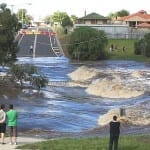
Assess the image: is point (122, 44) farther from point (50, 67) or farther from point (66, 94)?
point (66, 94)

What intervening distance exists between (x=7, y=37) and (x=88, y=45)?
43728 mm

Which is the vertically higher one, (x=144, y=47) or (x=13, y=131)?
(x=13, y=131)

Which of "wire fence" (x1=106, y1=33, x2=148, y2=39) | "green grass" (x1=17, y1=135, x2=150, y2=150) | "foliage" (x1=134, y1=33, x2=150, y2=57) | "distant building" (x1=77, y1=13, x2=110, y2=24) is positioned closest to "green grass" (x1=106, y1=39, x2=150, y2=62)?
"foliage" (x1=134, y1=33, x2=150, y2=57)

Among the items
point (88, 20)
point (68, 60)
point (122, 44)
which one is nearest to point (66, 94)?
point (68, 60)

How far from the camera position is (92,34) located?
98625mm

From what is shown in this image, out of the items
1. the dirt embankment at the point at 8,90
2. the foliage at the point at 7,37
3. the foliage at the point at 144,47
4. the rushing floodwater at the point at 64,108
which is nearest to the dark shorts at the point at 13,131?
the rushing floodwater at the point at 64,108

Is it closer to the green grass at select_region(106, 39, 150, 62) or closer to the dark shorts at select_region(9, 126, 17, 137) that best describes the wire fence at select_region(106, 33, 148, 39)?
the green grass at select_region(106, 39, 150, 62)

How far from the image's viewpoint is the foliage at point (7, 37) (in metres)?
54.0

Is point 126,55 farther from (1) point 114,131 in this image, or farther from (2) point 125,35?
(1) point 114,131

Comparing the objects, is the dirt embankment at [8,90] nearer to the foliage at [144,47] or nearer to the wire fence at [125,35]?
the foliage at [144,47]

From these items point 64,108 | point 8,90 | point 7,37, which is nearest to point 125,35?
point 7,37

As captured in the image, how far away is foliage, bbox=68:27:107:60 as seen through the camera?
A: 96188 millimetres

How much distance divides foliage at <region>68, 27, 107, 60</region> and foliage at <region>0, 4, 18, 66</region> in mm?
41007

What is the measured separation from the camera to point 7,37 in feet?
178
